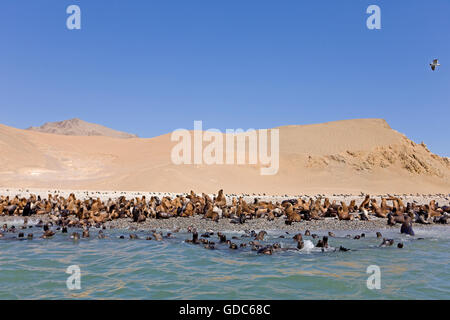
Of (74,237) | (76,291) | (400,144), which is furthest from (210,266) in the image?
(400,144)

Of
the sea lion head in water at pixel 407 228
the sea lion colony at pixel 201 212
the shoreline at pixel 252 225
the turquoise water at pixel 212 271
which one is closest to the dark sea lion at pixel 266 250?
the turquoise water at pixel 212 271

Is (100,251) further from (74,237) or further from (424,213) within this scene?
(424,213)

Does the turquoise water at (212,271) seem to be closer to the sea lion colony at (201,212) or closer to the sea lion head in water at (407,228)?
the sea lion head in water at (407,228)

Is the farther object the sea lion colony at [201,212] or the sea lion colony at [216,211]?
the sea lion colony at [216,211]

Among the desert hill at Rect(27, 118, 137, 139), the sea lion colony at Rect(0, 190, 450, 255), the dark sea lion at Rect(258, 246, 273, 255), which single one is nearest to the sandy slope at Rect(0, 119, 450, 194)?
the sea lion colony at Rect(0, 190, 450, 255)

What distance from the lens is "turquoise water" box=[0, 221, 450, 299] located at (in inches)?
A: 244

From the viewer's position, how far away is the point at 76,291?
20.4 ft

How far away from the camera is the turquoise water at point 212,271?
620 cm

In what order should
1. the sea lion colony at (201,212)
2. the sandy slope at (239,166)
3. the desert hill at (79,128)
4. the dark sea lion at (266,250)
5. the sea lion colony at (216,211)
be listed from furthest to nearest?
the desert hill at (79,128) → the sandy slope at (239,166) → the sea lion colony at (216,211) → the sea lion colony at (201,212) → the dark sea lion at (266,250)

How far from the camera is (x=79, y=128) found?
160 meters

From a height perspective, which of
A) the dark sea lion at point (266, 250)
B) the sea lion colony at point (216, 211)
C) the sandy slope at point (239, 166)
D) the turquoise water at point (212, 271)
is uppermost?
the sandy slope at point (239, 166)

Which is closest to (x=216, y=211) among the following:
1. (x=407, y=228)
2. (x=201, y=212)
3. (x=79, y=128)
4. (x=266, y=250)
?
(x=201, y=212)

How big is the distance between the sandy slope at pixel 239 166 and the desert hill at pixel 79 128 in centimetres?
10959

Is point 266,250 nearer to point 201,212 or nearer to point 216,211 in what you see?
point 216,211
